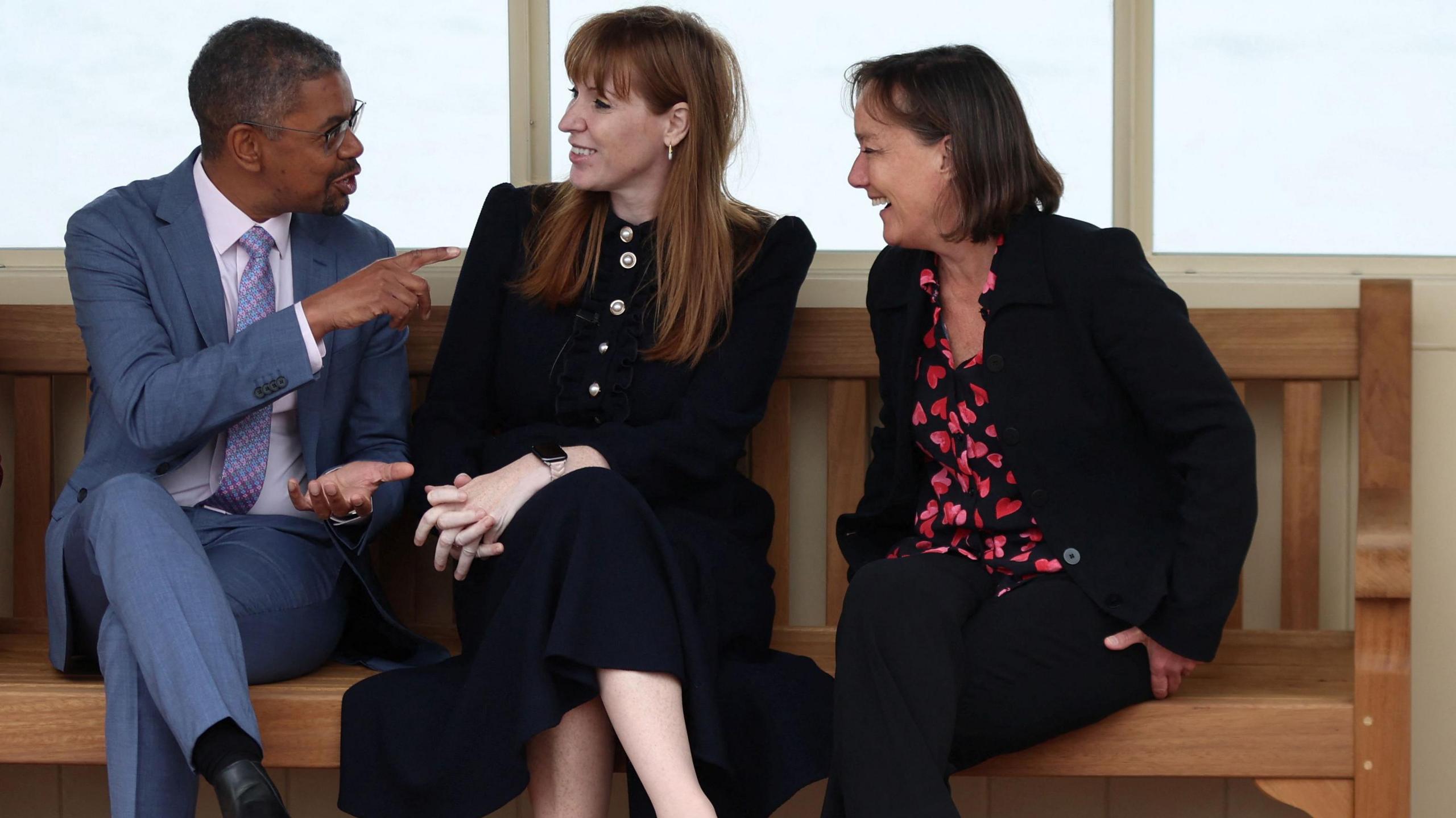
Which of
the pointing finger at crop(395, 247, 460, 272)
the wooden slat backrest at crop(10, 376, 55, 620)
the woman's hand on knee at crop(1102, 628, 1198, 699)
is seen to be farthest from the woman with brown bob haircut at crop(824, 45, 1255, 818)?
the wooden slat backrest at crop(10, 376, 55, 620)

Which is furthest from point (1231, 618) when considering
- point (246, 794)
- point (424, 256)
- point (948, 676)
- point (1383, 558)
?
point (246, 794)

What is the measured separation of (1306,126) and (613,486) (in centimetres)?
146

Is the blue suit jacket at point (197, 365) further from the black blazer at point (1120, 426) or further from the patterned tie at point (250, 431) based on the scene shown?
the black blazer at point (1120, 426)

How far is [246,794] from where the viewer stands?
1.65 m

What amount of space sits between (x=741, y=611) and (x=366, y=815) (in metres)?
0.57

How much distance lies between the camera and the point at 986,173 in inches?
75.3

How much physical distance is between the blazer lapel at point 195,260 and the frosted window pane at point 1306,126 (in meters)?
1.59

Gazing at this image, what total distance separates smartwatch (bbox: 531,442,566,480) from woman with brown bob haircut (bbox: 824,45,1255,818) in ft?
1.57

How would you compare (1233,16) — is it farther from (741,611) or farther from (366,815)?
(366,815)

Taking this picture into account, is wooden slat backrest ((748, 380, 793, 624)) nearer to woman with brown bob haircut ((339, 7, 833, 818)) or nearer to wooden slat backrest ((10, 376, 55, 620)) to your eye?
woman with brown bob haircut ((339, 7, 833, 818))

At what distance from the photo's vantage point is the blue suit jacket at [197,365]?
6.51 feet

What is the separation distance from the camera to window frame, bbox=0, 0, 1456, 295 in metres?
2.48

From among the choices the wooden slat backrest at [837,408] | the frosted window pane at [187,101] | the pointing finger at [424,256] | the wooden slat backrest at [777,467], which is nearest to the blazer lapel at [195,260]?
the pointing finger at [424,256]

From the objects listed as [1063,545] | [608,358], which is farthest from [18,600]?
[1063,545]
